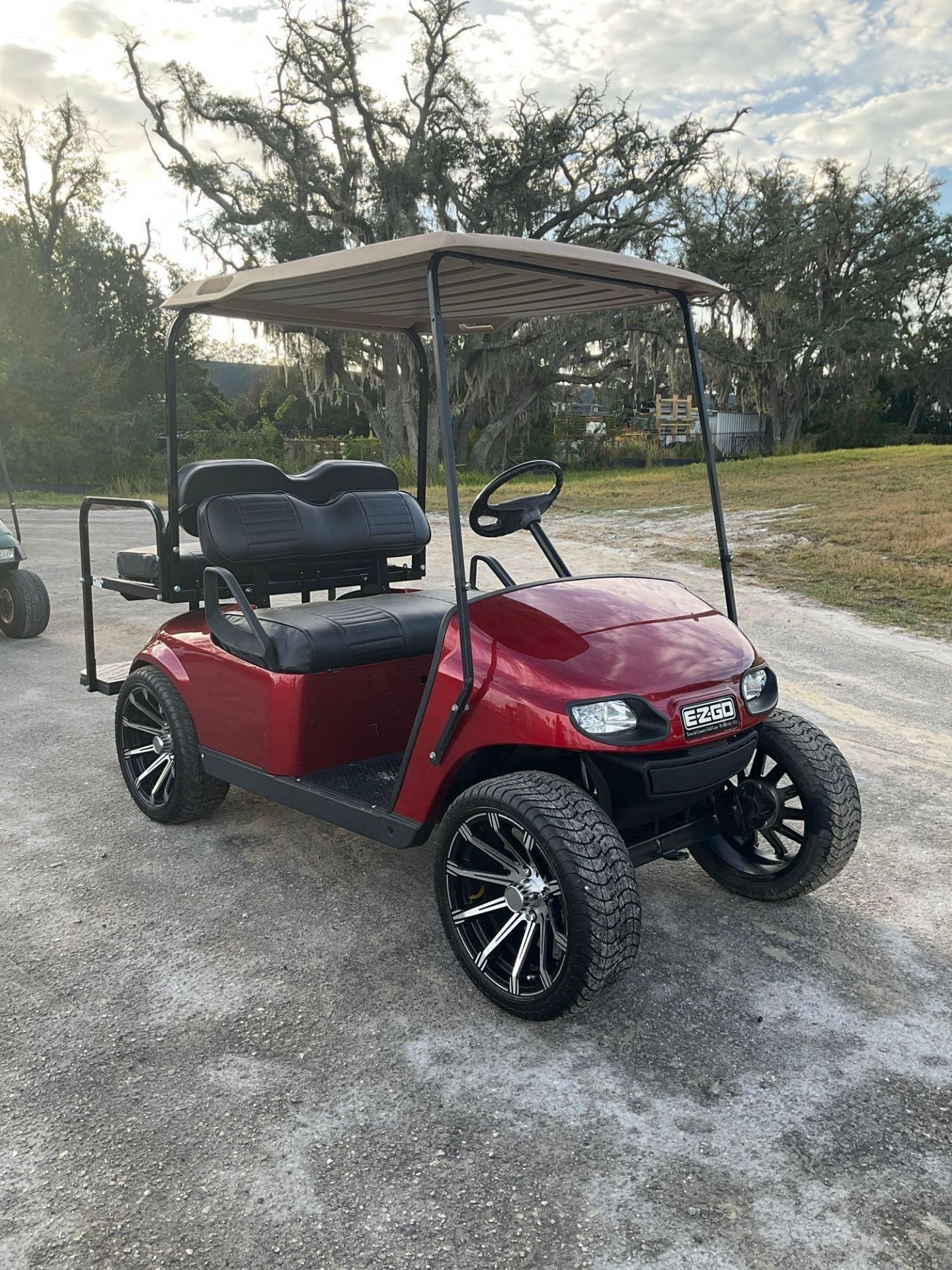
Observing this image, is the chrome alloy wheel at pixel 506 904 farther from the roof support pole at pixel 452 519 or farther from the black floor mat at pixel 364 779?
the black floor mat at pixel 364 779

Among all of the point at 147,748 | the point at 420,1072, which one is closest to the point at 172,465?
the point at 147,748

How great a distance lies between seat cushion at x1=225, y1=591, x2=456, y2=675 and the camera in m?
3.34

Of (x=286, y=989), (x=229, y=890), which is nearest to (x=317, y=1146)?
(x=286, y=989)

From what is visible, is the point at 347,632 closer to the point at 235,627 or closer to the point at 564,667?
the point at 235,627

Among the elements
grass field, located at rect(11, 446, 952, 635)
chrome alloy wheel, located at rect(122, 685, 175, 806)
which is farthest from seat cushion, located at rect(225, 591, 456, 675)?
grass field, located at rect(11, 446, 952, 635)

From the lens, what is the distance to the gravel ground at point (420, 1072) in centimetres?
195

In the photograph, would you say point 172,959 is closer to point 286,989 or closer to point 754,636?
point 286,989

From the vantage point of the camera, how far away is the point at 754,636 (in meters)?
7.12

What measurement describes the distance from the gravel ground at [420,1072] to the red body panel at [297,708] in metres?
0.44

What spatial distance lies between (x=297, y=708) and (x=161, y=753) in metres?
0.93

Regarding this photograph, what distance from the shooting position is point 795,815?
10.1 ft

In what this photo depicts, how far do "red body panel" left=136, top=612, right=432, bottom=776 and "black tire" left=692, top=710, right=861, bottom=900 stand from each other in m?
1.19

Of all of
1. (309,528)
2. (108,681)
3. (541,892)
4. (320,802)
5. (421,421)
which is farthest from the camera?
(421,421)

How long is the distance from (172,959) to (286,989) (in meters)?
0.40
